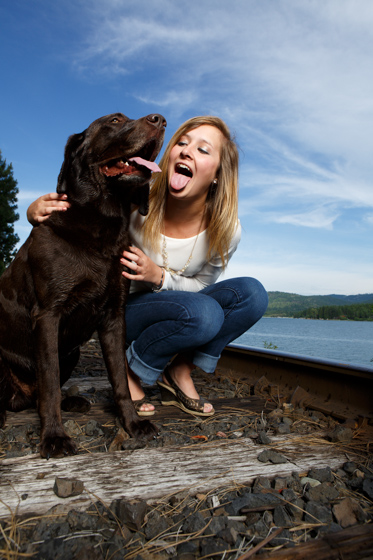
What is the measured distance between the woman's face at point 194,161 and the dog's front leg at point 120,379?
994 mm

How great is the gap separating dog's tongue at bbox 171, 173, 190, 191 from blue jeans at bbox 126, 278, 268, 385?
68cm

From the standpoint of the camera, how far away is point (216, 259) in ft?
9.48

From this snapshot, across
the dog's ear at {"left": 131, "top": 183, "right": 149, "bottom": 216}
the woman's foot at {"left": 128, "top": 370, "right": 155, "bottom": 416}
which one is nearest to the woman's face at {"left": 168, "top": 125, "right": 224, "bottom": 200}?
the dog's ear at {"left": 131, "top": 183, "right": 149, "bottom": 216}

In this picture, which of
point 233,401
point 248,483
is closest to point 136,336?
point 233,401

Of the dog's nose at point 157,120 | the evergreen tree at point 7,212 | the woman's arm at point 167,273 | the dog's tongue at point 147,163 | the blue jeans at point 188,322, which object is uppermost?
the evergreen tree at point 7,212

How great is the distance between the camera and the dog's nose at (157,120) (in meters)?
2.06

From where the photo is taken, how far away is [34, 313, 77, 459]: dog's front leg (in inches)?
66.9

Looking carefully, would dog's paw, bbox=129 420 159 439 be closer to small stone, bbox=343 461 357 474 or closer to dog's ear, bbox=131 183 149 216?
small stone, bbox=343 461 357 474

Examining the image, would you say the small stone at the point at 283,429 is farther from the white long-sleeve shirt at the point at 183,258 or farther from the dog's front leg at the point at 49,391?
the white long-sleeve shirt at the point at 183,258

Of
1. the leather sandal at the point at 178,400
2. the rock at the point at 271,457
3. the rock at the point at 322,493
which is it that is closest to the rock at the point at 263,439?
the rock at the point at 271,457

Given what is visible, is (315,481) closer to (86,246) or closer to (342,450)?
(342,450)

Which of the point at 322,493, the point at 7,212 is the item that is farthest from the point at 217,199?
the point at 7,212

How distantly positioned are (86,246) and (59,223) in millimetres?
176

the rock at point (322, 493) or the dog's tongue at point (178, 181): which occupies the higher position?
the dog's tongue at point (178, 181)
